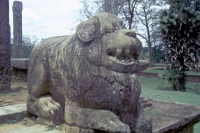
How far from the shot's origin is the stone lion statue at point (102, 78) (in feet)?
5.95

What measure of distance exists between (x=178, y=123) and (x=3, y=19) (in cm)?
467

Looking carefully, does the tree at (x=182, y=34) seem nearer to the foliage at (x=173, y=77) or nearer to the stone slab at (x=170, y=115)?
the foliage at (x=173, y=77)

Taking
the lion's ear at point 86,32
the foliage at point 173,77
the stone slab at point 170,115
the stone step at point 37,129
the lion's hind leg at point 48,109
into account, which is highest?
the lion's ear at point 86,32

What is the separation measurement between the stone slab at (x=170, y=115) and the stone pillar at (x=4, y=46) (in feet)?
12.1

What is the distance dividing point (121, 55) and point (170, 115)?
1.45m

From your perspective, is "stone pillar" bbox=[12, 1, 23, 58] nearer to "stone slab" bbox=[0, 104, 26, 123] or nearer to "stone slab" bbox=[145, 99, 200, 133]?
"stone slab" bbox=[0, 104, 26, 123]

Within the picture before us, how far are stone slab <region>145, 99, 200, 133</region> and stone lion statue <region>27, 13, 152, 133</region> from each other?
52cm

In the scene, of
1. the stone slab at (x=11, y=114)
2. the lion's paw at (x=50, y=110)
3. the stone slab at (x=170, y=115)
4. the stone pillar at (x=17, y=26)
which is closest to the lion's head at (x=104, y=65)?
the lion's paw at (x=50, y=110)

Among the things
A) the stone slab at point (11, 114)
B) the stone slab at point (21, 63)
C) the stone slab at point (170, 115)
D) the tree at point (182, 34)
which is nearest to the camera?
the stone slab at point (170, 115)

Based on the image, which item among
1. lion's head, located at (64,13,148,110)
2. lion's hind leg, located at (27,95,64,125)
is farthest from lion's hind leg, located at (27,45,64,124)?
lion's head, located at (64,13,148,110)

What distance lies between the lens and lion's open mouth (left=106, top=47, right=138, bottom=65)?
1.83m

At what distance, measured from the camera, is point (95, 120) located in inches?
71.9

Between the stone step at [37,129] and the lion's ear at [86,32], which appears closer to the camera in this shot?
the lion's ear at [86,32]

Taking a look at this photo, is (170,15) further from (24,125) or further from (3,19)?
(24,125)
